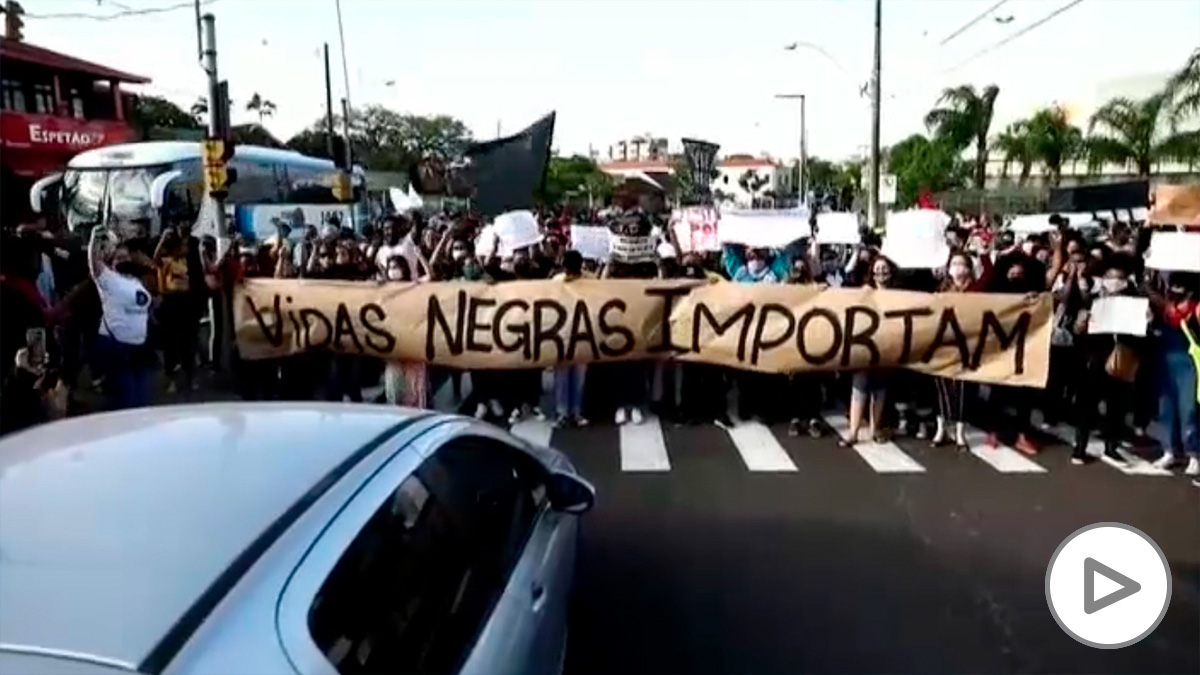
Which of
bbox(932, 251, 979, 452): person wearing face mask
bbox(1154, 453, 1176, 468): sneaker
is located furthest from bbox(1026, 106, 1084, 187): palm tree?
bbox(1154, 453, 1176, 468): sneaker

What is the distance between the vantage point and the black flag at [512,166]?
1686cm

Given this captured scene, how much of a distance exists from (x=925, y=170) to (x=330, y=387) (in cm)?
5041

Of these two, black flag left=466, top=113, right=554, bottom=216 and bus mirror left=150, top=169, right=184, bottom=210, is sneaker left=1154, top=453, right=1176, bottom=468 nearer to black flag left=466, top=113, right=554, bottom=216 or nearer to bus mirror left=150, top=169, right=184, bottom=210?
black flag left=466, top=113, right=554, bottom=216

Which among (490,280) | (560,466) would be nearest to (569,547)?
(560,466)

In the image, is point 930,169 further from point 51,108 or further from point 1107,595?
point 1107,595

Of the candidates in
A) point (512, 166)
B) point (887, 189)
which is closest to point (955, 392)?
point (512, 166)

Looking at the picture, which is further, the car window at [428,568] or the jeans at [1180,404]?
the jeans at [1180,404]

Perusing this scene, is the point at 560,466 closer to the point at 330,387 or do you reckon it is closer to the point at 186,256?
the point at 330,387

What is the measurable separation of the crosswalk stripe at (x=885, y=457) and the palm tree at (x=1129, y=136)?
32126 millimetres

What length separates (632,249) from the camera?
458 inches

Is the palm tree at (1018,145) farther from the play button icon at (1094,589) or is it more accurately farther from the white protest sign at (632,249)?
the play button icon at (1094,589)

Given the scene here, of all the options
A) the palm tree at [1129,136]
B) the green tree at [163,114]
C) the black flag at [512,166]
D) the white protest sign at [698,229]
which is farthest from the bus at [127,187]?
the green tree at [163,114]

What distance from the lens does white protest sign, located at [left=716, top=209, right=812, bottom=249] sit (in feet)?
41.6

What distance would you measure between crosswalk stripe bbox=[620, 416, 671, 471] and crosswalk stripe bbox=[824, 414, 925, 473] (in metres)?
1.56
